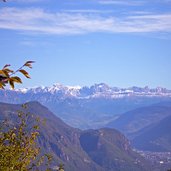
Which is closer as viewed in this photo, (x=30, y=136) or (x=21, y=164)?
(x=21, y=164)

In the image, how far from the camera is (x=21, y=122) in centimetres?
3422

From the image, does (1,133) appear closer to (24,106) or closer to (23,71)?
(24,106)

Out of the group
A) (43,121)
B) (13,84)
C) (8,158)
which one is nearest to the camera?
(13,84)

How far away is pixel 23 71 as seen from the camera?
645 inches

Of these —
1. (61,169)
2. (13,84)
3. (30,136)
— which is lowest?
(61,169)

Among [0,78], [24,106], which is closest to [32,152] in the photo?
[24,106]

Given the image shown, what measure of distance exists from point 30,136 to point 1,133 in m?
2.09

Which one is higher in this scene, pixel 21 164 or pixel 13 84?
pixel 13 84

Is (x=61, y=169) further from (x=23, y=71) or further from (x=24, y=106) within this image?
(x=23, y=71)

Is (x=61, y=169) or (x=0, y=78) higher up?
(x=0, y=78)

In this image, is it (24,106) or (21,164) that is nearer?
(21,164)

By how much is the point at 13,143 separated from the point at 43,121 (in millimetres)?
3368

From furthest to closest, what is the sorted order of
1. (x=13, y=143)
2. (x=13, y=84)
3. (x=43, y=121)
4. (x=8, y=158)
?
(x=43, y=121)
(x=13, y=143)
(x=8, y=158)
(x=13, y=84)

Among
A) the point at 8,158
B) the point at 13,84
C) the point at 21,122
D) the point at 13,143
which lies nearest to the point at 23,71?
the point at 13,84
